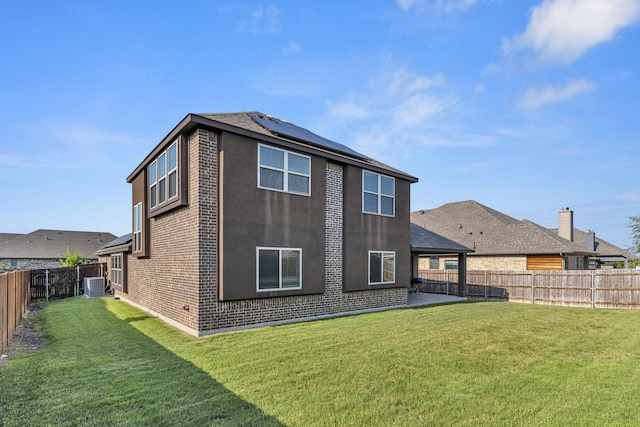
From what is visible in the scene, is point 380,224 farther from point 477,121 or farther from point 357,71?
point 477,121

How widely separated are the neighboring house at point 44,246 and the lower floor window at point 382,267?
42917mm

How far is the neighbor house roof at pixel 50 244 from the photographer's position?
41375 mm

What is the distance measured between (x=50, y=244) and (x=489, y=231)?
4911 centimetres

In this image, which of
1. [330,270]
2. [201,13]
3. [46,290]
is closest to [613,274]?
[330,270]

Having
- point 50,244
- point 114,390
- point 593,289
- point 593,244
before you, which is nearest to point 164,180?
point 114,390

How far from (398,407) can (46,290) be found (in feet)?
62.0

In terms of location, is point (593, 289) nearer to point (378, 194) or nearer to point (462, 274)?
point (462, 274)

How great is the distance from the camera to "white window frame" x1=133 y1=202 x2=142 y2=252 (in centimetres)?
1315

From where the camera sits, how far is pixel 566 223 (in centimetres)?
2594

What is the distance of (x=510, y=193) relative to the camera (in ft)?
71.5

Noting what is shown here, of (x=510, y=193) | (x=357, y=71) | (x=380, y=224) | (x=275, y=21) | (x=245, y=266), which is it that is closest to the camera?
(x=245, y=266)

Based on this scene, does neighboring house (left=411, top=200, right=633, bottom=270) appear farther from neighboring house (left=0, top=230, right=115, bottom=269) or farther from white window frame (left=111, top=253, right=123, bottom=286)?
neighboring house (left=0, top=230, right=115, bottom=269)

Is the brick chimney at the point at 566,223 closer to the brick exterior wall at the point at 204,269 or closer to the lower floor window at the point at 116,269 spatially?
the brick exterior wall at the point at 204,269

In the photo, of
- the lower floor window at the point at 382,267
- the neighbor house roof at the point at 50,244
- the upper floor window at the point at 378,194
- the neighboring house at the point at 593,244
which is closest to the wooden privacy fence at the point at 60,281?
the lower floor window at the point at 382,267
